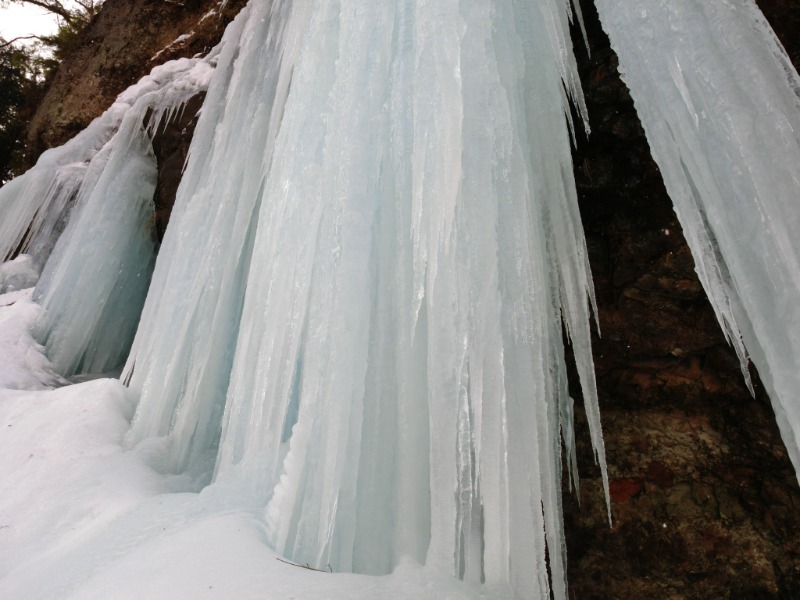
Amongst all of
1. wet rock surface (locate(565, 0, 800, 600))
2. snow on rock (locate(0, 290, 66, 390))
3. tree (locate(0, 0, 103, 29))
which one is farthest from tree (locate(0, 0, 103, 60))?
wet rock surface (locate(565, 0, 800, 600))

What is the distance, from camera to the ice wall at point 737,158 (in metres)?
1.07

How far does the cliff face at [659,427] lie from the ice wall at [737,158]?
4.46ft

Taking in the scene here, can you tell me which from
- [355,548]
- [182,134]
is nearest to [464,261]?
[355,548]

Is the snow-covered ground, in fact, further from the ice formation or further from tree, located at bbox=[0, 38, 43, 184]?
tree, located at bbox=[0, 38, 43, 184]

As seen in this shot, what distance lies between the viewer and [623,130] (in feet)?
8.82

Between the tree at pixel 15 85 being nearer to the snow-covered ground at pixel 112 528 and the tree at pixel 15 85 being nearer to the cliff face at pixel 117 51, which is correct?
the cliff face at pixel 117 51

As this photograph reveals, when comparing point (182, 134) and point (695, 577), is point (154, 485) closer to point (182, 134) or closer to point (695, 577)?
point (695, 577)

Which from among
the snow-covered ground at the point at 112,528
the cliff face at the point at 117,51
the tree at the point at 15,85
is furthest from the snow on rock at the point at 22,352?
the tree at the point at 15,85

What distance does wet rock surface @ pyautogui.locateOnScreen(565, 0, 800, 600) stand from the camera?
8.46ft

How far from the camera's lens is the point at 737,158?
1197 millimetres

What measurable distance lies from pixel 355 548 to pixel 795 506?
95.6 inches

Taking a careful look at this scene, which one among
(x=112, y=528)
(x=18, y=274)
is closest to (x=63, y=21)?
(x=18, y=274)

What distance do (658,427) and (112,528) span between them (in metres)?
2.71

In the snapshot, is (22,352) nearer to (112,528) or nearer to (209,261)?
(209,261)
